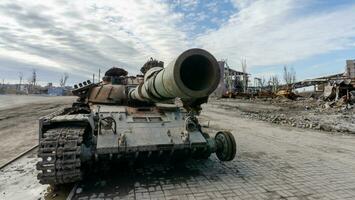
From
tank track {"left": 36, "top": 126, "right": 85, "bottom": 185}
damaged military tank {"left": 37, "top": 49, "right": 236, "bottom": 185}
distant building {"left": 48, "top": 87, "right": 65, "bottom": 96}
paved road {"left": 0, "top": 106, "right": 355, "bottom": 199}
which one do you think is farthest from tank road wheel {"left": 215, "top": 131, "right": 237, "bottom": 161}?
distant building {"left": 48, "top": 87, "right": 65, "bottom": 96}

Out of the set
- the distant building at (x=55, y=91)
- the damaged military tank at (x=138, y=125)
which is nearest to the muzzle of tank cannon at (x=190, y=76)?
the damaged military tank at (x=138, y=125)

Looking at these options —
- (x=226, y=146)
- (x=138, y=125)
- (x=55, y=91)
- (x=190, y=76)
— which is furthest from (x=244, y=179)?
(x=55, y=91)

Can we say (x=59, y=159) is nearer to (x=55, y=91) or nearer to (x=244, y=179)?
(x=244, y=179)

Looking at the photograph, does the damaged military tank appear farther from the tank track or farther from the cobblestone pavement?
the cobblestone pavement

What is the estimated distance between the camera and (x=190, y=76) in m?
3.82

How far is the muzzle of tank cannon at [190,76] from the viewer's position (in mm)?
3488

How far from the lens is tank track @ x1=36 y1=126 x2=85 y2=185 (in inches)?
199

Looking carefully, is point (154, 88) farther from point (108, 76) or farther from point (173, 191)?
point (108, 76)

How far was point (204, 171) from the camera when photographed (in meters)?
6.84

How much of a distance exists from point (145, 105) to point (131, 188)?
235 centimetres

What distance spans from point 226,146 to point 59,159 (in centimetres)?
329

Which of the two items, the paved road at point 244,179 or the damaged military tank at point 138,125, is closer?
the damaged military tank at point 138,125

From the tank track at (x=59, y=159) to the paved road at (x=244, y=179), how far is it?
1.65 feet

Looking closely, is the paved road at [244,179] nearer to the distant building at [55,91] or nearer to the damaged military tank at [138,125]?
the damaged military tank at [138,125]
